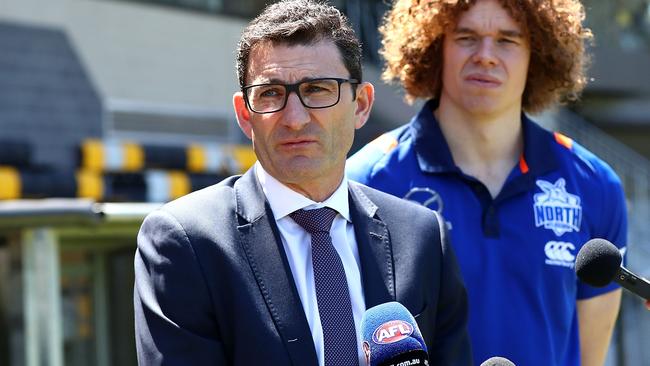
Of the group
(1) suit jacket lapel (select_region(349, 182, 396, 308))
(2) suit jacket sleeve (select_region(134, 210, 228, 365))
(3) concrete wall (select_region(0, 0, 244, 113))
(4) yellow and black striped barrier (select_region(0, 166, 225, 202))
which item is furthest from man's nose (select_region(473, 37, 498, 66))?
(3) concrete wall (select_region(0, 0, 244, 113))

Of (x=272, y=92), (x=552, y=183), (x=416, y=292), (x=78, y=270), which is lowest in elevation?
(x=78, y=270)

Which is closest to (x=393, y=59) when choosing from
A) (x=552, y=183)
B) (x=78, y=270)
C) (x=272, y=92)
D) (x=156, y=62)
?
(x=552, y=183)

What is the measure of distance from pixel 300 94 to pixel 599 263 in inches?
31.4

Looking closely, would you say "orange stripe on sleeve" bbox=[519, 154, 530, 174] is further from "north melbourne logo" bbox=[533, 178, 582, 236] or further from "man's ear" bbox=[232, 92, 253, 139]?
"man's ear" bbox=[232, 92, 253, 139]

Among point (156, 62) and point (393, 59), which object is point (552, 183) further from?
point (156, 62)

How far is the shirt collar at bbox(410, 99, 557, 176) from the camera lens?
3.59 meters

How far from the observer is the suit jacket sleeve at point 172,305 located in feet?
8.23

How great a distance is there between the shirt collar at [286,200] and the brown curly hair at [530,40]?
41.9 inches

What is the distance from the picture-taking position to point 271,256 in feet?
8.72

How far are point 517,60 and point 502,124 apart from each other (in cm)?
22

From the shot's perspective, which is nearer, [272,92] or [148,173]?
[272,92]

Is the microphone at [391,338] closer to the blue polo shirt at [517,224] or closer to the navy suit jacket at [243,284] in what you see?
the navy suit jacket at [243,284]

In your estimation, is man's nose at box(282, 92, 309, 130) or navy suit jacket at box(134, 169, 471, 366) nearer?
navy suit jacket at box(134, 169, 471, 366)

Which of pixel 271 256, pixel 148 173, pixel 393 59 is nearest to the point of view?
pixel 271 256
